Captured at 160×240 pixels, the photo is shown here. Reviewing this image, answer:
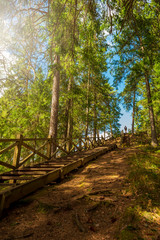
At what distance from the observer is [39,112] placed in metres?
13.2

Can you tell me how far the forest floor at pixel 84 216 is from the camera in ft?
7.46

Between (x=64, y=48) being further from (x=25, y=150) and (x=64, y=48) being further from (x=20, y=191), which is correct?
(x=25, y=150)

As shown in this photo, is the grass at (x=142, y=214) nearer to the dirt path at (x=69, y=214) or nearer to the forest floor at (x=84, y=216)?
the forest floor at (x=84, y=216)

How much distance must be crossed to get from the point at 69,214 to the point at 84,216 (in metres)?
0.34

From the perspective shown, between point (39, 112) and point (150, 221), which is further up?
point (39, 112)

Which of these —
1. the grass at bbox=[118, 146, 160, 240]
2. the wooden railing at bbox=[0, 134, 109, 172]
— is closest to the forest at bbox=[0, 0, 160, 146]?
the wooden railing at bbox=[0, 134, 109, 172]

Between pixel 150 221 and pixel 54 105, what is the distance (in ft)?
31.4

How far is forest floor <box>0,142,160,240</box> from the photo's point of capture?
7.46 ft

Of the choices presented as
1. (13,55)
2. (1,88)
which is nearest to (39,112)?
(1,88)

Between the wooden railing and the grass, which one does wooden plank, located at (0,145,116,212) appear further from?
the grass

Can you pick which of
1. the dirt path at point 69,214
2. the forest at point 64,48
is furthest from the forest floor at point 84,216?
the forest at point 64,48

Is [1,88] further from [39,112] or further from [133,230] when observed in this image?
[133,230]

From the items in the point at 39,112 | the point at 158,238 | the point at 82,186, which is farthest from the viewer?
the point at 39,112

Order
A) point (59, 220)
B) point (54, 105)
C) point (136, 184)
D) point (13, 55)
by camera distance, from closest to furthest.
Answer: point (59, 220)
point (136, 184)
point (54, 105)
point (13, 55)
